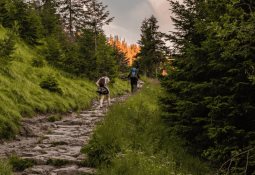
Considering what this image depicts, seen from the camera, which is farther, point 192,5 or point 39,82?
point 39,82

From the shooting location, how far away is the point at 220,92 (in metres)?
9.95

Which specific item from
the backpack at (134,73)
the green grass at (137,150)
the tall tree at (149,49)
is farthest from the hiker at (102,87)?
the tall tree at (149,49)

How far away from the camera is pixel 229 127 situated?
8.86m

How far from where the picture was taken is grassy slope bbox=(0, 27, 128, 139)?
1375 cm

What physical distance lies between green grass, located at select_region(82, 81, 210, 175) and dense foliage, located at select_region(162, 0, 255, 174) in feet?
1.94

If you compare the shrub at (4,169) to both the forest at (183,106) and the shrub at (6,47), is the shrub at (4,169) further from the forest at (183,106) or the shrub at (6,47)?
the shrub at (6,47)

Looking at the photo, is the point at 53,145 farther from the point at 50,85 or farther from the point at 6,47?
the point at 50,85

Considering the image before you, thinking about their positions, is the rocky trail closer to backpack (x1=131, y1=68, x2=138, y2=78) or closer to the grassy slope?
the grassy slope

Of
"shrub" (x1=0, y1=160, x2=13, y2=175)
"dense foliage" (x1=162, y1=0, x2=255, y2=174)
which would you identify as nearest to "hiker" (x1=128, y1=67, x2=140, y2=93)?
"dense foliage" (x1=162, y1=0, x2=255, y2=174)

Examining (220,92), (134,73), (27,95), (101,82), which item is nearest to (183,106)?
(220,92)

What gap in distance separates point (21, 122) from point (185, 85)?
22.8ft

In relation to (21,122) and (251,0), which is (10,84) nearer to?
(21,122)

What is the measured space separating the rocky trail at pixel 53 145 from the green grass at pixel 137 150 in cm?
56

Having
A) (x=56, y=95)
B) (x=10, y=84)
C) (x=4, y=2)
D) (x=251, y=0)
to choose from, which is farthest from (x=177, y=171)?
(x=4, y=2)
